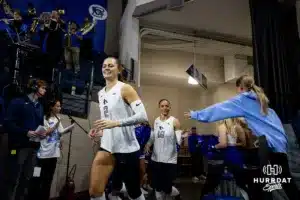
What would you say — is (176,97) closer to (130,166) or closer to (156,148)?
(156,148)

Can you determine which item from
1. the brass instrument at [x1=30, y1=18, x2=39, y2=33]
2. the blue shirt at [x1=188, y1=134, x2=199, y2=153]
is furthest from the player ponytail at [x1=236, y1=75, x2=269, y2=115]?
the blue shirt at [x1=188, y1=134, x2=199, y2=153]

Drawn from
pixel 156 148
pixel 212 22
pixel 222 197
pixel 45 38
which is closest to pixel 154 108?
pixel 212 22

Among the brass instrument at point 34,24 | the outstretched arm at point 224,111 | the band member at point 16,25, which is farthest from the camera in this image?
the brass instrument at point 34,24

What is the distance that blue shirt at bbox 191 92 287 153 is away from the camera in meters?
2.32

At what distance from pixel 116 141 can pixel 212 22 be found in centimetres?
524

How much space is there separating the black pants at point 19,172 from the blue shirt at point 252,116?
217 centimetres

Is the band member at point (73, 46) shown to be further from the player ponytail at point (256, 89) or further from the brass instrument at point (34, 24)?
the player ponytail at point (256, 89)

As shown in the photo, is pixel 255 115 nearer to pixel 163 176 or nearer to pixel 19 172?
pixel 163 176

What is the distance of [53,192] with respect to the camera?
438cm

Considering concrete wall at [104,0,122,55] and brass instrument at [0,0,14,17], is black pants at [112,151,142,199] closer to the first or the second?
brass instrument at [0,0,14,17]

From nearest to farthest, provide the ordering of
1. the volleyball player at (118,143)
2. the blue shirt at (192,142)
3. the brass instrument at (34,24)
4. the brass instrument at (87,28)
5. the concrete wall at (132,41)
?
the volleyball player at (118,143), the brass instrument at (34,24), the concrete wall at (132,41), the brass instrument at (87,28), the blue shirt at (192,142)

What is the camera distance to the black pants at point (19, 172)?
305cm

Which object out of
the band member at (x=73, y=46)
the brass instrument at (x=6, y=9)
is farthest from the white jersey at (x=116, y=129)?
the brass instrument at (x=6, y=9)

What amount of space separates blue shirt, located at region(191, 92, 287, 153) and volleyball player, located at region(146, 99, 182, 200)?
1655 mm
